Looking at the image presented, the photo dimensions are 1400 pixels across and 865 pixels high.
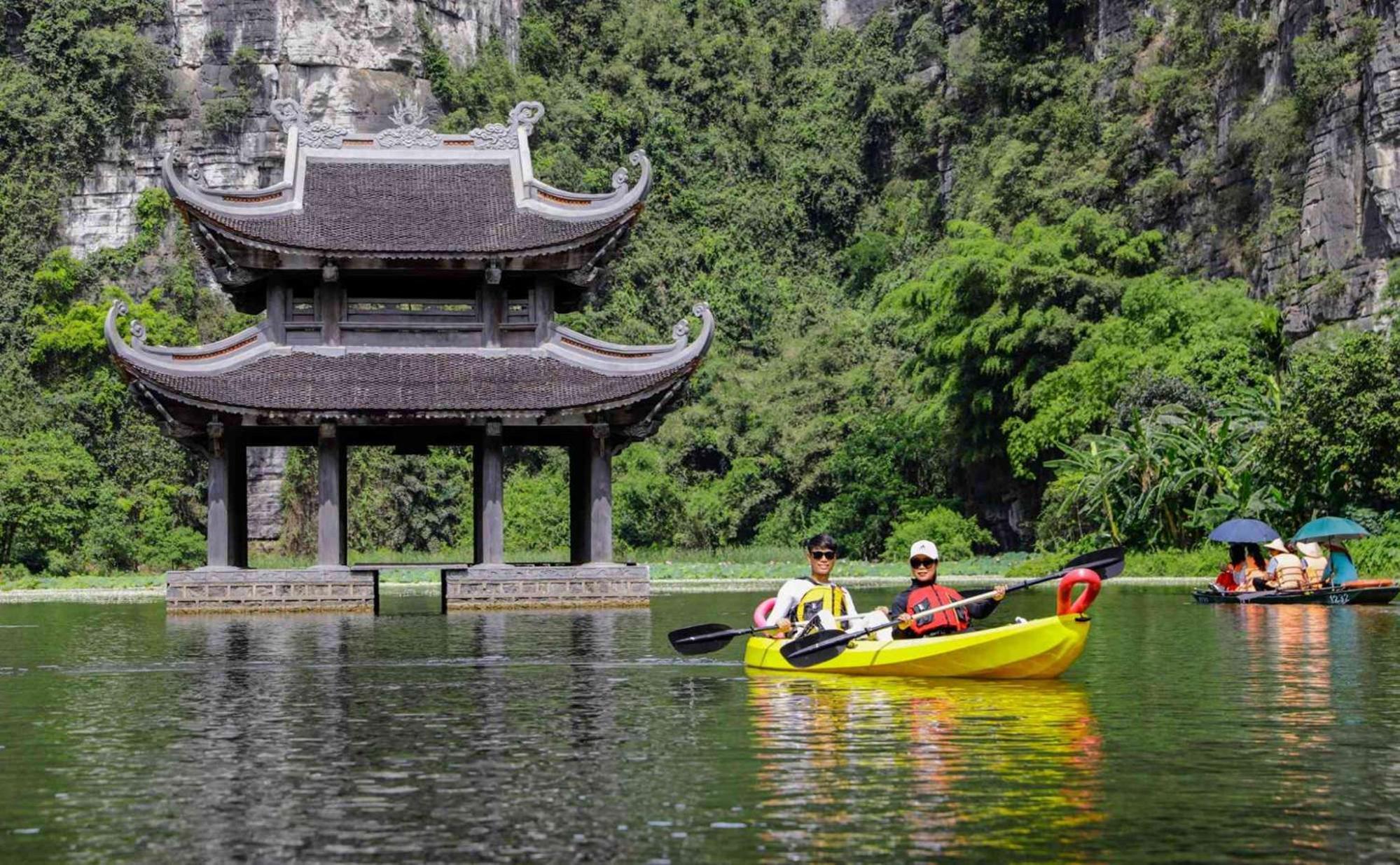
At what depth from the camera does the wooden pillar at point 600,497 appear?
109 ft

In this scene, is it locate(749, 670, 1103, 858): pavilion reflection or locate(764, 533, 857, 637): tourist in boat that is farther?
locate(764, 533, 857, 637): tourist in boat

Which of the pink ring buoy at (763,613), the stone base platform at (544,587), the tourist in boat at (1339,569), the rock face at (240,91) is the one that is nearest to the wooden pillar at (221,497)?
the stone base platform at (544,587)

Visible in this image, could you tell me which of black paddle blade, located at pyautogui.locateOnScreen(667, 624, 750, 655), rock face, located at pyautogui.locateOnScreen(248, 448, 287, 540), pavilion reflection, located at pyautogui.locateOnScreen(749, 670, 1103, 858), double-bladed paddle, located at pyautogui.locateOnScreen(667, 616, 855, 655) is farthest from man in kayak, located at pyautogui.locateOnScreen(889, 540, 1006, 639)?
rock face, located at pyautogui.locateOnScreen(248, 448, 287, 540)

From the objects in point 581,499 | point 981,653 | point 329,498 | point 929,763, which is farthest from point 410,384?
point 929,763

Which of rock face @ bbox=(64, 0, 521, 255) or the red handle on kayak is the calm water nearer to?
the red handle on kayak

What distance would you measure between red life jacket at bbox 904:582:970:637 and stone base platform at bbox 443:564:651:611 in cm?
1510

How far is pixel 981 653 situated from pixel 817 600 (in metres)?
2.16

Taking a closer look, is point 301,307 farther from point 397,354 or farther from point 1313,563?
point 1313,563

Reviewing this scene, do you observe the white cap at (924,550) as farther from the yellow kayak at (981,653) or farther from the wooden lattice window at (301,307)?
the wooden lattice window at (301,307)

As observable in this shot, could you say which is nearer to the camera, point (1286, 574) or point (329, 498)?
point (1286, 574)

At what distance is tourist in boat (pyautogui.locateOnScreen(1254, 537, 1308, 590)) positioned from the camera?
2908 centimetres

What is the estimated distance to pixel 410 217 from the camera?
34.1m

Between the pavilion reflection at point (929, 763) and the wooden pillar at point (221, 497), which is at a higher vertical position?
the wooden pillar at point (221, 497)

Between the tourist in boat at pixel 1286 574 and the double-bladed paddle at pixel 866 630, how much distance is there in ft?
42.0
